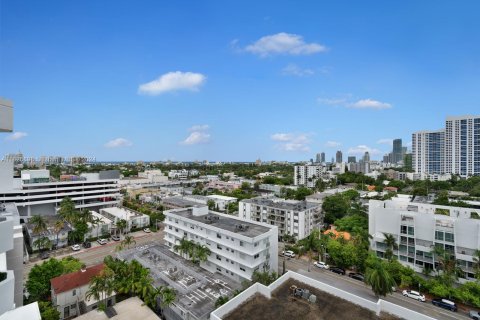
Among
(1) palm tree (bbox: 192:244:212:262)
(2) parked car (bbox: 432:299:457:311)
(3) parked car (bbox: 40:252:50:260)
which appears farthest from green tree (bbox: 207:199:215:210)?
(2) parked car (bbox: 432:299:457:311)

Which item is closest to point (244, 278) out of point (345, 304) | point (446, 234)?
point (345, 304)

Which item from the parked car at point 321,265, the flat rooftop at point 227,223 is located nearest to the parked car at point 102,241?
the flat rooftop at point 227,223

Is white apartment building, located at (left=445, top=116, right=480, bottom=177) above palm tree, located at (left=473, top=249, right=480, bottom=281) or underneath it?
above

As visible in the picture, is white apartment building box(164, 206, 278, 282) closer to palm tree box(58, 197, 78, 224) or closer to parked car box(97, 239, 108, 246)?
parked car box(97, 239, 108, 246)

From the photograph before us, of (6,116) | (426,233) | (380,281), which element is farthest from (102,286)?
(426,233)

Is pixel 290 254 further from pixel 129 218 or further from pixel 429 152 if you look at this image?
pixel 429 152

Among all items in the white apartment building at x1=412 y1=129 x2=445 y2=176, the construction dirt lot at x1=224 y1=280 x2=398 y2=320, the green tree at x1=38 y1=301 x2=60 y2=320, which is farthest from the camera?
the white apartment building at x1=412 y1=129 x2=445 y2=176

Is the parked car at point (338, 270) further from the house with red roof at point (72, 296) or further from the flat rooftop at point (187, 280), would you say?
the house with red roof at point (72, 296)
